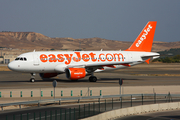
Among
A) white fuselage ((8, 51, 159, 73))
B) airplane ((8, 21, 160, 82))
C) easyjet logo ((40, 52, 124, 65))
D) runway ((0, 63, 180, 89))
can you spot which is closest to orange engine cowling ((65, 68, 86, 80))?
airplane ((8, 21, 160, 82))

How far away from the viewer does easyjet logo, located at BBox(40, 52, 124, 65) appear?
5087cm

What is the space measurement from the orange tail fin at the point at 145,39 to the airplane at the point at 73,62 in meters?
1.01

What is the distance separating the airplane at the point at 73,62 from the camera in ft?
161

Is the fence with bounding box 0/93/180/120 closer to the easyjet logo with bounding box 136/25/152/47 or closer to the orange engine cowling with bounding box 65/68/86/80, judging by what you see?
the orange engine cowling with bounding box 65/68/86/80

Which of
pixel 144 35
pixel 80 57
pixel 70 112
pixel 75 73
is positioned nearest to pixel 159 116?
pixel 70 112

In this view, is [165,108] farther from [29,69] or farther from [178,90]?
[29,69]

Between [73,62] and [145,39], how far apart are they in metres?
16.0

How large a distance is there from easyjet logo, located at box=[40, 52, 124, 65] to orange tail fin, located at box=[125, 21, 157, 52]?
5.12 meters

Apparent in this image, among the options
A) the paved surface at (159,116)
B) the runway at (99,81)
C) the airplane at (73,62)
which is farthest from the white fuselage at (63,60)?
the paved surface at (159,116)

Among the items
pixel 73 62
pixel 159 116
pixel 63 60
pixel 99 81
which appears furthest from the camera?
pixel 99 81

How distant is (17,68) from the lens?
48312 mm

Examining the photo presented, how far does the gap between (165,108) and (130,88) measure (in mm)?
12441

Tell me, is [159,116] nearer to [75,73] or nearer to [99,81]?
[75,73]

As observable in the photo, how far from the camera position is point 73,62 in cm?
5231
